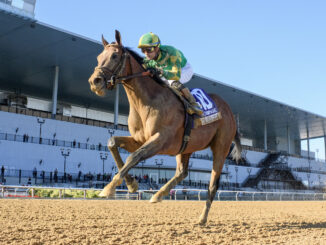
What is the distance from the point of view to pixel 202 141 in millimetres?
5461

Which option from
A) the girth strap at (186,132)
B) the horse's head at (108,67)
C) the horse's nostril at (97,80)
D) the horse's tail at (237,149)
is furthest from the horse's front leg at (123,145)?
the horse's tail at (237,149)

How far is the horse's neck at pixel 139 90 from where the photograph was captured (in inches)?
184

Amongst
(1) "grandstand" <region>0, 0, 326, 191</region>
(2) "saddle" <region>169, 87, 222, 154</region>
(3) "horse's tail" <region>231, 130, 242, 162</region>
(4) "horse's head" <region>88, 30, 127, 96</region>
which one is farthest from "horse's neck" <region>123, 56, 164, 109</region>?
(1) "grandstand" <region>0, 0, 326, 191</region>

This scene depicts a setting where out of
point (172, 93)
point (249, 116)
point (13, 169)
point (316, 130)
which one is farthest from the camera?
point (316, 130)

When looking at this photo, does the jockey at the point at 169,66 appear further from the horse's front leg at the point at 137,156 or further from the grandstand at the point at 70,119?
the grandstand at the point at 70,119

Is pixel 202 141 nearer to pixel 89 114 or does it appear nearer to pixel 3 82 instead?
pixel 3 82

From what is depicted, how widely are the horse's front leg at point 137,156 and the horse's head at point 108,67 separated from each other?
79cm

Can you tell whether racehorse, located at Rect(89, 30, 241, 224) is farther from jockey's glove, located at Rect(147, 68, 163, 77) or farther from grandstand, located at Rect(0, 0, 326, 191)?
grandstand, located at Rect(0, 0, 326, 191)

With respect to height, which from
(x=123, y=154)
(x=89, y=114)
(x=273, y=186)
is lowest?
(x=273, y=186)

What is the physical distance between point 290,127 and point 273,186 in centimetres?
1277

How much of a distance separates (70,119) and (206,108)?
115ft

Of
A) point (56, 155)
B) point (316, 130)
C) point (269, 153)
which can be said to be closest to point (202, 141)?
point (56, 155)

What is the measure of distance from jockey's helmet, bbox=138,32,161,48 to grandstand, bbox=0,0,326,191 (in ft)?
71.3

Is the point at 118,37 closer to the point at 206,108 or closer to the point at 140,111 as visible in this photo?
the point at 140,111
